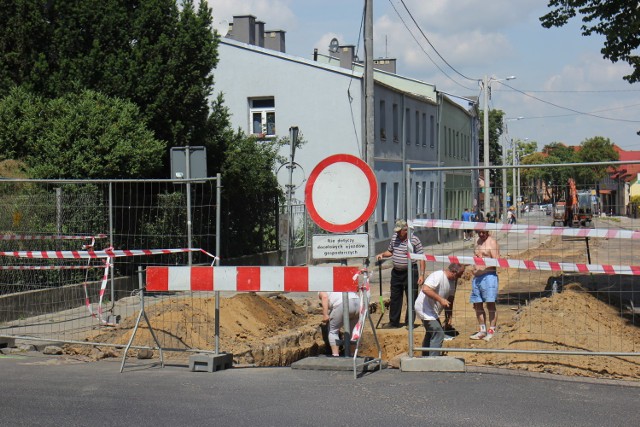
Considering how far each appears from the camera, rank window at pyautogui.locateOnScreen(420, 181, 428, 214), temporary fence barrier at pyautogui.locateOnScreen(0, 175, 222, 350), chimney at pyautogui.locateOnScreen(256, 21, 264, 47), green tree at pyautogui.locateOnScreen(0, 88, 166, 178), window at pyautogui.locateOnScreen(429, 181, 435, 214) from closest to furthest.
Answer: window at pyautogui.locateOnScreen(429, 181, 435, 214) → window at pyautogui.locateOnScreen(420, 181, 428, 214) → temporary fence barrier at pyautogui.locateOnScreen(0, 175, 222, 350) → green tree at pyautogui.locateOnScreen(0, 88, 166, 178) → chimney at pyautogui.locateOnScreen(256, 21, 264, 47)

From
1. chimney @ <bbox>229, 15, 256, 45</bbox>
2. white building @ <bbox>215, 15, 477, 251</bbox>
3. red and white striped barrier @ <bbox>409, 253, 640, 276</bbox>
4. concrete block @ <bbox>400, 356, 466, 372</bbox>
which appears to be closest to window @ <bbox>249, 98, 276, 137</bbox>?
white building @ <bbox>215, 15, 477, 251</bbox>

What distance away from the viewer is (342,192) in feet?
31.0

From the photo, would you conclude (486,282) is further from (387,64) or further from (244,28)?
(387,64)

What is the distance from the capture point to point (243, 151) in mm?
26453

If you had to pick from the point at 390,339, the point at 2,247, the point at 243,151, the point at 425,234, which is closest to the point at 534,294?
the point at 390,339

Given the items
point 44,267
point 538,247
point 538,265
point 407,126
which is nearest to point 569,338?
point 538,247

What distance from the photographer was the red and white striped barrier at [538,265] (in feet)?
30.9

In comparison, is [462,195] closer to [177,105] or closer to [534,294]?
[534,294]

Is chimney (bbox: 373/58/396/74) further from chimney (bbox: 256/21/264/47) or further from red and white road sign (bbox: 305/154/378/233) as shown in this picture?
red and white road sign (bbox: 305/154/378/233)

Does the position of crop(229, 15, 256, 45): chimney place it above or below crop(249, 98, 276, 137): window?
above

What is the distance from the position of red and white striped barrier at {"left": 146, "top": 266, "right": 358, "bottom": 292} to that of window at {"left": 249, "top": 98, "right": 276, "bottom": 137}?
2849cm

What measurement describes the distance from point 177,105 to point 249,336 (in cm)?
933

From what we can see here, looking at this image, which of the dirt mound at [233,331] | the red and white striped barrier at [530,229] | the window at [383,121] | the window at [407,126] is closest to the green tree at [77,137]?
the dirt mound at [233,331]

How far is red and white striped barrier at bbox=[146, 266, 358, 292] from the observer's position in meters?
9.44
